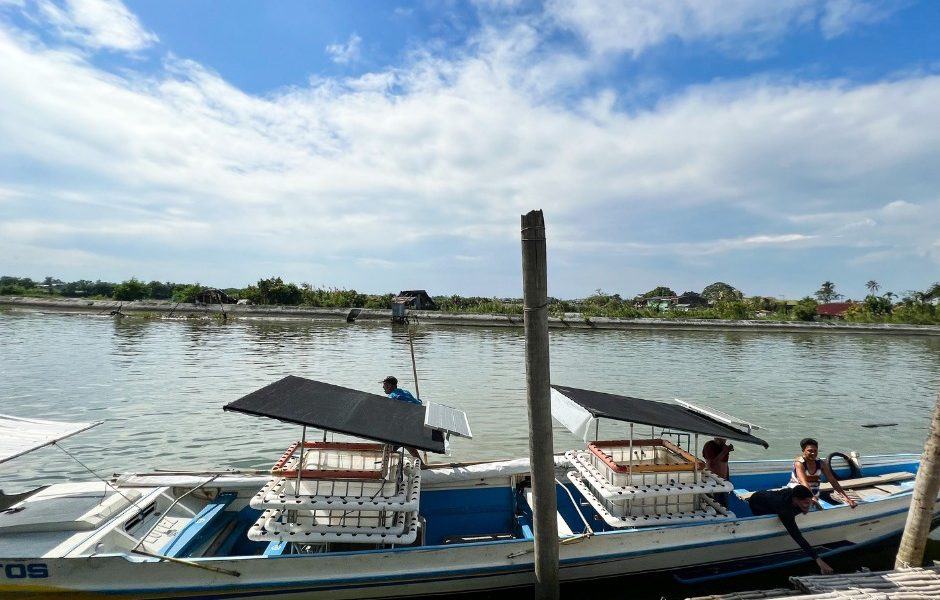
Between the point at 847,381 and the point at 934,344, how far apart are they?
30.3 m

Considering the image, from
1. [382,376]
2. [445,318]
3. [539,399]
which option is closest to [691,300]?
[445,318]

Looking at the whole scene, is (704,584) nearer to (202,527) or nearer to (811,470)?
(811,470)

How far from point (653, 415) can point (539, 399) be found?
90.2 inches

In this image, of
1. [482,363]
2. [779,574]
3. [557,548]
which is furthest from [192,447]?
[482,363]

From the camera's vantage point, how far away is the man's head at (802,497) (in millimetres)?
6625

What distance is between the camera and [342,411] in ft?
19.4

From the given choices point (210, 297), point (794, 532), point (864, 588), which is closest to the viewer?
point (864, 588)

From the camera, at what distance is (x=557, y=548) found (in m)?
5.42

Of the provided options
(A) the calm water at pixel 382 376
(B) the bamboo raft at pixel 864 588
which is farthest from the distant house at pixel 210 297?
(B) the bamboo raft at pixel 864 588

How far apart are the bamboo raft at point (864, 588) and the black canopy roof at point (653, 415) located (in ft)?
4.79

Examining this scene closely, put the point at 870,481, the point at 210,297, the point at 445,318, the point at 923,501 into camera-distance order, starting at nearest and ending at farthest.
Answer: the point at 923,501 → the point at 870,481 → the point at 445,318 → the point at 210,297

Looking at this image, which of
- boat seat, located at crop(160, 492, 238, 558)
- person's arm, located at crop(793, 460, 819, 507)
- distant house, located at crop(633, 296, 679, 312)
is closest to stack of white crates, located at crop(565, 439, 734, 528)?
person's arm, located at crop(793, 460, 819, 507)

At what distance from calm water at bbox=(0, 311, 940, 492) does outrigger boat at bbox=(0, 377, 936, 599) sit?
484 centimetres

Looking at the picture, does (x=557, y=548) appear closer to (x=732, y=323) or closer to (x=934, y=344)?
(x=934, y=344)
